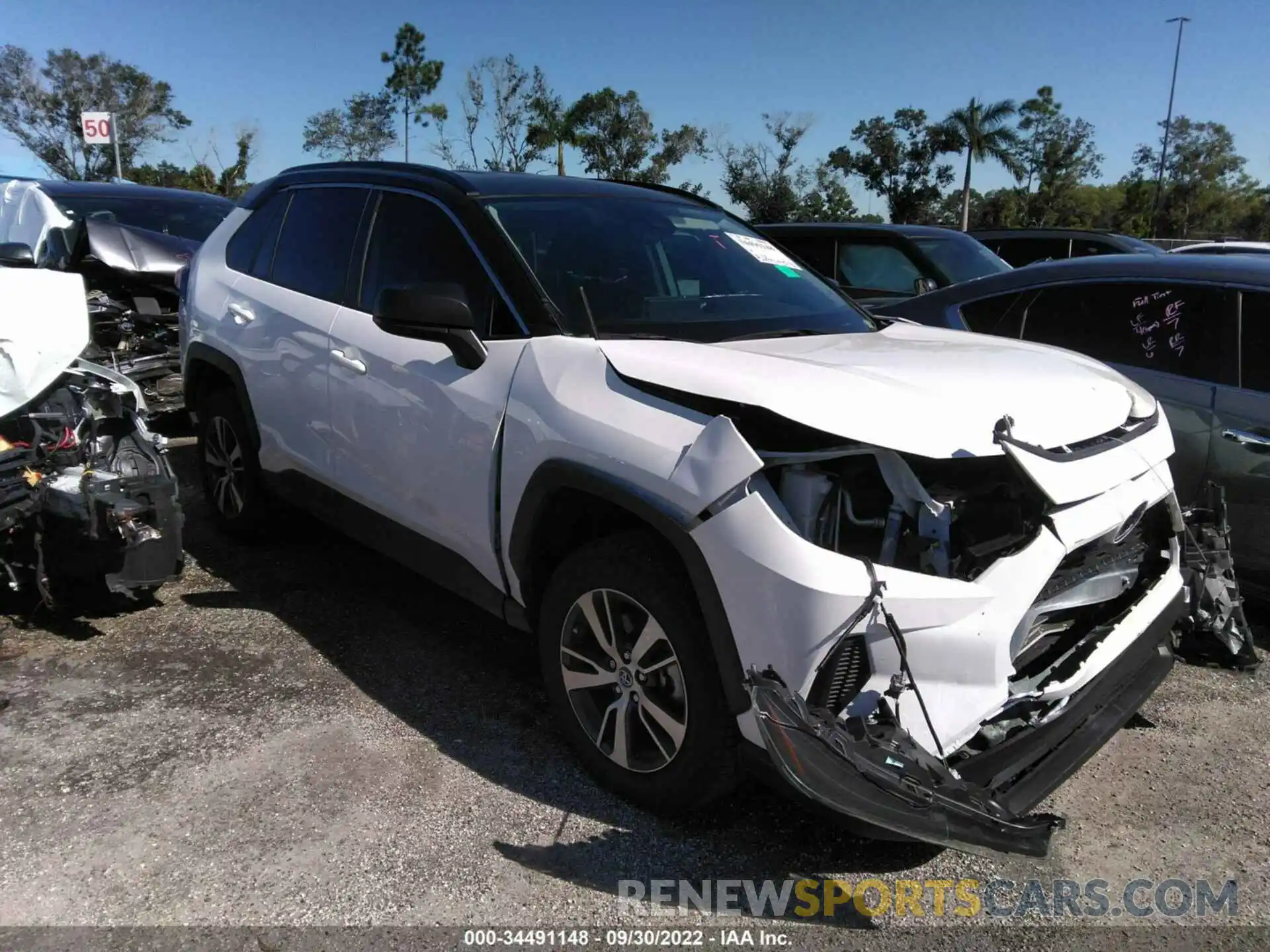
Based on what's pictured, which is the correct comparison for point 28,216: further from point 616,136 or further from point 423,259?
point 616,136

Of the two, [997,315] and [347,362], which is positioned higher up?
[997,315]

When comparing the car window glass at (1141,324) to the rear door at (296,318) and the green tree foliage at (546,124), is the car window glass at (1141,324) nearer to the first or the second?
the rear door at (296,318)

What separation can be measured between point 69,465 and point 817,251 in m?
6.80

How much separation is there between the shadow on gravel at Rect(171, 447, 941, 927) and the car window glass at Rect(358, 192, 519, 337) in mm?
1380

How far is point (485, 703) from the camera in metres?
3.54

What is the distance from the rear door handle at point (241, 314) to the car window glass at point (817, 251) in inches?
218

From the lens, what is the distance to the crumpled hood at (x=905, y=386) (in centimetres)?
231

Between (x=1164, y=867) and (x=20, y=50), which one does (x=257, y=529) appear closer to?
(x=1164, y=867)

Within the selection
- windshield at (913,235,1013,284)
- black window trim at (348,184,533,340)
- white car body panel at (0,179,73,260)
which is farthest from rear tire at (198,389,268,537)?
windshield at (913,235,1013,284)

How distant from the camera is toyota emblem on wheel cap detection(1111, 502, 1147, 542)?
2.73 metres

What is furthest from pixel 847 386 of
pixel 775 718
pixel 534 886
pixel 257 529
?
pixel 257 529

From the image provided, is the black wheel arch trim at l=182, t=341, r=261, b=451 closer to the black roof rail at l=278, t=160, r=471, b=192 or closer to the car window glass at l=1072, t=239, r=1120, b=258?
the black roof rail at l=278, t=160, r=471, b=192

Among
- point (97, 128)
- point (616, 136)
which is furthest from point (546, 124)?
point (97, 128)

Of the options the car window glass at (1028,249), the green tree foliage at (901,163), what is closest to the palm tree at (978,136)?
the green tree foliage at (901,163)
